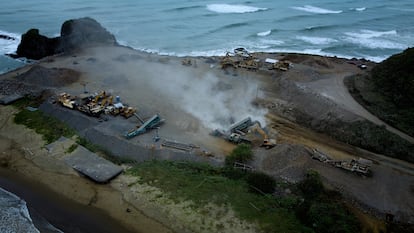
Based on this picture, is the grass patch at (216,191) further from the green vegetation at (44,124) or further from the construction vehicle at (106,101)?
the construction vehicle at (106,101)

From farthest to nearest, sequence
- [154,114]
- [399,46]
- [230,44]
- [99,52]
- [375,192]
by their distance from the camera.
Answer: [230,44], [399,46], [99,52], [154,114], [375,192]

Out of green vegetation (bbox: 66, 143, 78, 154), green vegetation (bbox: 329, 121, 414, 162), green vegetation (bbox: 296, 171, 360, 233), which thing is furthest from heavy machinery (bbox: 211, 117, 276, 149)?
green vegetation (bbox: 66, 143, 78, 154)

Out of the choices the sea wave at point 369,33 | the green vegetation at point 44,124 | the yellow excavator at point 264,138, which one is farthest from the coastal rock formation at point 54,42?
the sea wave at point 369,33

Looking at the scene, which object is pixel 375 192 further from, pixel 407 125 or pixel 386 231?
pixel 407 125

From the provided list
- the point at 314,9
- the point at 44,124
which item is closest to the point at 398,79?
the point at 44,124

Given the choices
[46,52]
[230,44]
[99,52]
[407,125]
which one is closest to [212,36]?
[230,44]

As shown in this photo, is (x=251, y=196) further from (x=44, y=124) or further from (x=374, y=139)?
(x=44, y=124)
